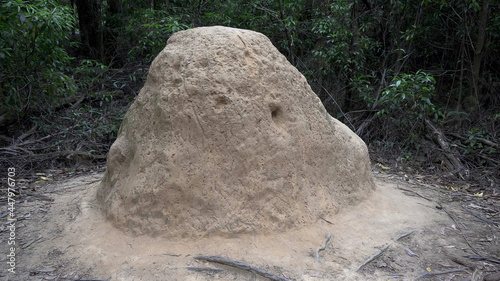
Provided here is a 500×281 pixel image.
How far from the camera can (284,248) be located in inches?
98.6

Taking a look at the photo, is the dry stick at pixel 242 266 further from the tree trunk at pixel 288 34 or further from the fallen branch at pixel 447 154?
the tree trunk at pixel 288 34

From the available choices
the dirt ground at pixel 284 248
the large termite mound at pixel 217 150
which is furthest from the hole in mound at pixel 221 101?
the dirt ground at pixel 284 248

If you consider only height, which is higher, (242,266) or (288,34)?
(288,34)

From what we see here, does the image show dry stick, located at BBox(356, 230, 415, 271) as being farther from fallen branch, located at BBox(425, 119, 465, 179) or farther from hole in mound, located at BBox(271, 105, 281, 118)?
fallen branch, located at BBox(425, 119, 465, 179)

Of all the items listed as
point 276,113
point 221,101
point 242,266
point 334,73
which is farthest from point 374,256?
point 334,73

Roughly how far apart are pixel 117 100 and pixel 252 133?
4766mm

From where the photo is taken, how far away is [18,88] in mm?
4895

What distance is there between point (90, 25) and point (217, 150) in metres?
6.39

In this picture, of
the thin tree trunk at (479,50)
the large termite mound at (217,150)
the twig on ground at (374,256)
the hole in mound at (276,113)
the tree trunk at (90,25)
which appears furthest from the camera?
the tree trunk at (90,25)

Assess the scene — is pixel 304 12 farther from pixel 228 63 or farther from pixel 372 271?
pixel 372 271

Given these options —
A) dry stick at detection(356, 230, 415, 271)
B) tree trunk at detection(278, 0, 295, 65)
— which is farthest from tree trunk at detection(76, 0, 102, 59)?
dry stick at detection(356, 230, 415, 271)

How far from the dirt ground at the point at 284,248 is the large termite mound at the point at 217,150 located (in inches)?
5.0

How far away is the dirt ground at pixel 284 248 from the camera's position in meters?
2.28

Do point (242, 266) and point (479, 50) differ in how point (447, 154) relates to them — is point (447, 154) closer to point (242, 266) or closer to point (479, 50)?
point (479, 50)
